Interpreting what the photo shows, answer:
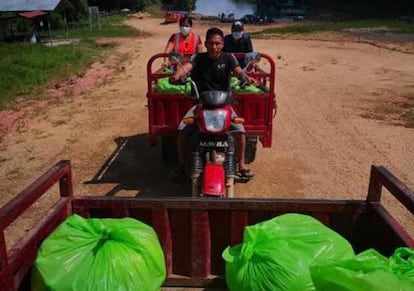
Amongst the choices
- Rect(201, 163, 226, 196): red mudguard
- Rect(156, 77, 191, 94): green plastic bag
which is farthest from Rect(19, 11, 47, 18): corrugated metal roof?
Rect(201, 163, 226, 196): red mudguard

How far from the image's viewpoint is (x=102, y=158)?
6.60 meters

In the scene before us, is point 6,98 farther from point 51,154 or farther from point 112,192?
point 112,192

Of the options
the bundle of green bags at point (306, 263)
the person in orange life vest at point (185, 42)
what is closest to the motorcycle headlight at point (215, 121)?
the bundle of green bags at point (306, 263)

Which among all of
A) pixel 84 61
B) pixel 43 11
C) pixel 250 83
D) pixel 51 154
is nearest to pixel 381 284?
pixel 250 83

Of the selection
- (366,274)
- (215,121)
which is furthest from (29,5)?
(366,274)

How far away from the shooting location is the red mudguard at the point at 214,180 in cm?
386

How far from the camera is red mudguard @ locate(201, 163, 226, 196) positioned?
3865 mm

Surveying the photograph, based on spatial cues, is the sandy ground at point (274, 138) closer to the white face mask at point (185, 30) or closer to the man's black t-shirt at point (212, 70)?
the man's black t-shirt at point (212, 70)

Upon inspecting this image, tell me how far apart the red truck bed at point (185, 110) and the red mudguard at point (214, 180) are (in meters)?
1.42

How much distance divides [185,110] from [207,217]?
2624 mm

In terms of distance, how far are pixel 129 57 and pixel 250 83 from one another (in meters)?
14.5

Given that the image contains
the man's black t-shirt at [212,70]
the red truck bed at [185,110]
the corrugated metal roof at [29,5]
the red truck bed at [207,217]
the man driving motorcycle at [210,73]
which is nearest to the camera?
the red truck bed at [207,217]

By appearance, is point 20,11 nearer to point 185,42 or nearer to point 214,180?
point 185,42

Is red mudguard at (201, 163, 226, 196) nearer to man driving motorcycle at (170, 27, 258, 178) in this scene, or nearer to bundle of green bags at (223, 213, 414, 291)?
man driving motorcycle at (170, 27, 258, 178)
